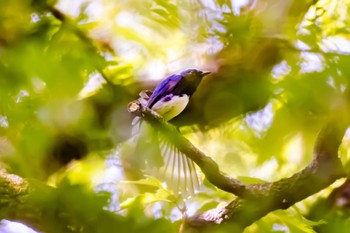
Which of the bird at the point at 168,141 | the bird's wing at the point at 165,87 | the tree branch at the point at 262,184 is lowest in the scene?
the tree branch at the point at 262,184

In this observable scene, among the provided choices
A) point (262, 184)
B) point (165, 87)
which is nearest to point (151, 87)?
point (165, 87)

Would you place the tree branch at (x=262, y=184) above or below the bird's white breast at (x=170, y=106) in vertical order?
below

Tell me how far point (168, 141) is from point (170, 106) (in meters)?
0.06

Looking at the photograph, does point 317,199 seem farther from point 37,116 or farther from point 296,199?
point 37,116

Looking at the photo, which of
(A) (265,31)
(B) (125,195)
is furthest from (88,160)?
(A) (265,31)

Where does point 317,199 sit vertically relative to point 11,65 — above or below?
below

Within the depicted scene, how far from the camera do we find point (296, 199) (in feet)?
1.39

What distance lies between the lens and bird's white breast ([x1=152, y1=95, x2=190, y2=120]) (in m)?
0.42

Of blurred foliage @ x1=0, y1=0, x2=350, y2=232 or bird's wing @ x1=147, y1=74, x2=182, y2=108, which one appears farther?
bird's wing @ x1=147, y1=74, x2=182, y2=108

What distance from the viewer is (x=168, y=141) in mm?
376

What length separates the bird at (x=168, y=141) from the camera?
38 cm

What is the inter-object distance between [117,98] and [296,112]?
118mm

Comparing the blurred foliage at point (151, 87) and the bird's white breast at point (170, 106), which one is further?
the bird's white breast at point (170, 106)

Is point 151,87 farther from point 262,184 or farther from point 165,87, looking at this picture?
point 262,184
